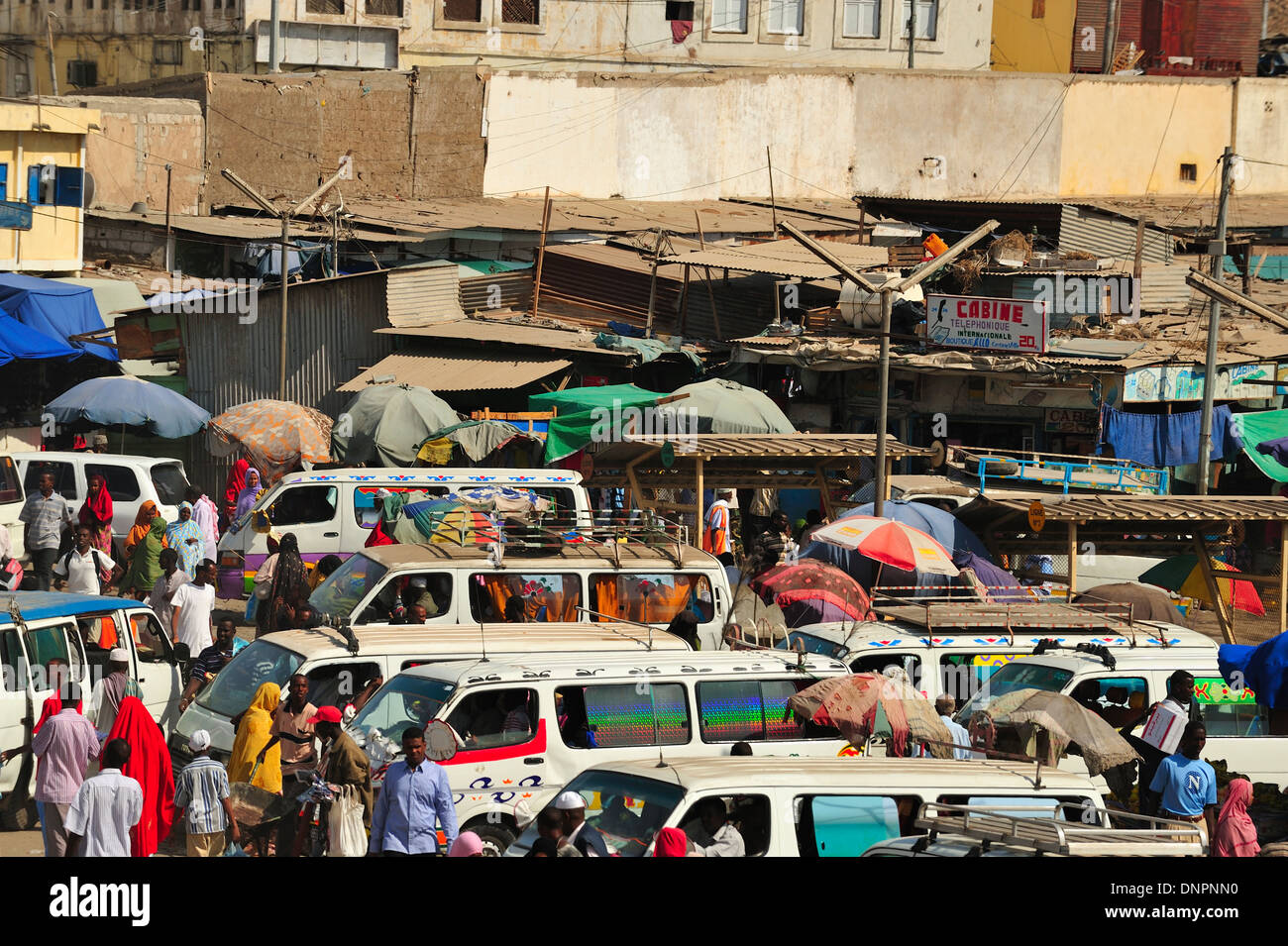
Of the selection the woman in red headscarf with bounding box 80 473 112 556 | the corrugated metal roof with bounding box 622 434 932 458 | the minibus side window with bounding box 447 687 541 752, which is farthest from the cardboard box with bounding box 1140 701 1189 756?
the woman in red headscarf with bounding box 80 473 112 556

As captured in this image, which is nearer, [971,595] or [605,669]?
[605,669]

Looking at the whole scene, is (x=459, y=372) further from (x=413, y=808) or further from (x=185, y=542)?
(x=413, y=808)

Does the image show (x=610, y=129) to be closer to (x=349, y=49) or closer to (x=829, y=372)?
(x=349, y=49)

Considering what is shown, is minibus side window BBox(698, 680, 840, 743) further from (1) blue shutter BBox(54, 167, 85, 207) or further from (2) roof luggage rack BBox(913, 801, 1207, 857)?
(1) blue shutter BBox(54, 167, 85, 207)

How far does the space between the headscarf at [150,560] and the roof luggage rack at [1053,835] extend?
36.7 feet

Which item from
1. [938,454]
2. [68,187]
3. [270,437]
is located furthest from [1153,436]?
[68,187]

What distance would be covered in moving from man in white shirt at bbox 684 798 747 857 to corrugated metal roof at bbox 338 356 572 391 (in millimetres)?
→ 17163

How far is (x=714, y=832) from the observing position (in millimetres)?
8047

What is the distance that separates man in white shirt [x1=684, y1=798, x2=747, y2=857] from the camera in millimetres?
7980

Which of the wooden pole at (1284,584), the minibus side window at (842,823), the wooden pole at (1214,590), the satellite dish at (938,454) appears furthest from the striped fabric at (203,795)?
the satellite dish at (938,454)

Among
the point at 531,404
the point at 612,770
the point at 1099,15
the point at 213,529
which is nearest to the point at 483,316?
the point at 531,404

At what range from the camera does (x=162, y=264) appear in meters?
31.8

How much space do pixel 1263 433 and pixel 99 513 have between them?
16.8m

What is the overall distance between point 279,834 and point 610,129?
108 feet
